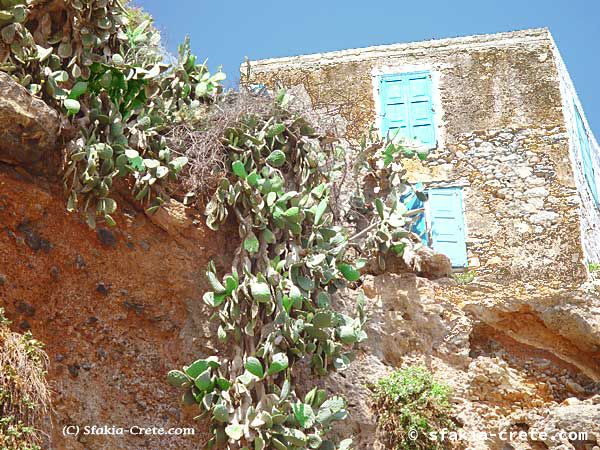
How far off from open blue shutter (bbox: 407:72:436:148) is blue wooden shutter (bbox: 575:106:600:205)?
232 centimetres

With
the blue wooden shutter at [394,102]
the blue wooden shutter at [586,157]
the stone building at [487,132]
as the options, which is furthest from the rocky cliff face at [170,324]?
the blue wooden shutter at [586,157]

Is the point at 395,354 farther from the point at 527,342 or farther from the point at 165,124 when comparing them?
the point at 165,124

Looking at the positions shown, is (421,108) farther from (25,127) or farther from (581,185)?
(25,127)

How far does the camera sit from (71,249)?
546cm

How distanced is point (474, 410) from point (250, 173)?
2366 mm

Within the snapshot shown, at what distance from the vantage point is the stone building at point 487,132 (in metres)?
10.4

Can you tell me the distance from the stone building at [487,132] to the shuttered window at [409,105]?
15 millimetres

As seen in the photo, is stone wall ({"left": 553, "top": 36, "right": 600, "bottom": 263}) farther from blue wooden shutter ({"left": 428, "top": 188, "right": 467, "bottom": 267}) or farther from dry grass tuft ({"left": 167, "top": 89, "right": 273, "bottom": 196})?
dry grass tuft ({"left": 167, "top": 89, "right": 273, "bottom": 196})

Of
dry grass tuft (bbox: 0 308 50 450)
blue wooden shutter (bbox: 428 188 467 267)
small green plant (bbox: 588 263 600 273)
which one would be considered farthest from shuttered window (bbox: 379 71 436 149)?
dry grass tuft (bbox: 0 308 50 450)

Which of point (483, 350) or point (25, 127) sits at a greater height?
point (25, 127)

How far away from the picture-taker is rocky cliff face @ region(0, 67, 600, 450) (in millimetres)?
5180

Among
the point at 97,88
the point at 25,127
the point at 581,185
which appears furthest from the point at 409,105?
the point at 25,127

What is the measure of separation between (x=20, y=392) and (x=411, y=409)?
265cm

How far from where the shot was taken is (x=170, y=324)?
5.69 meters
